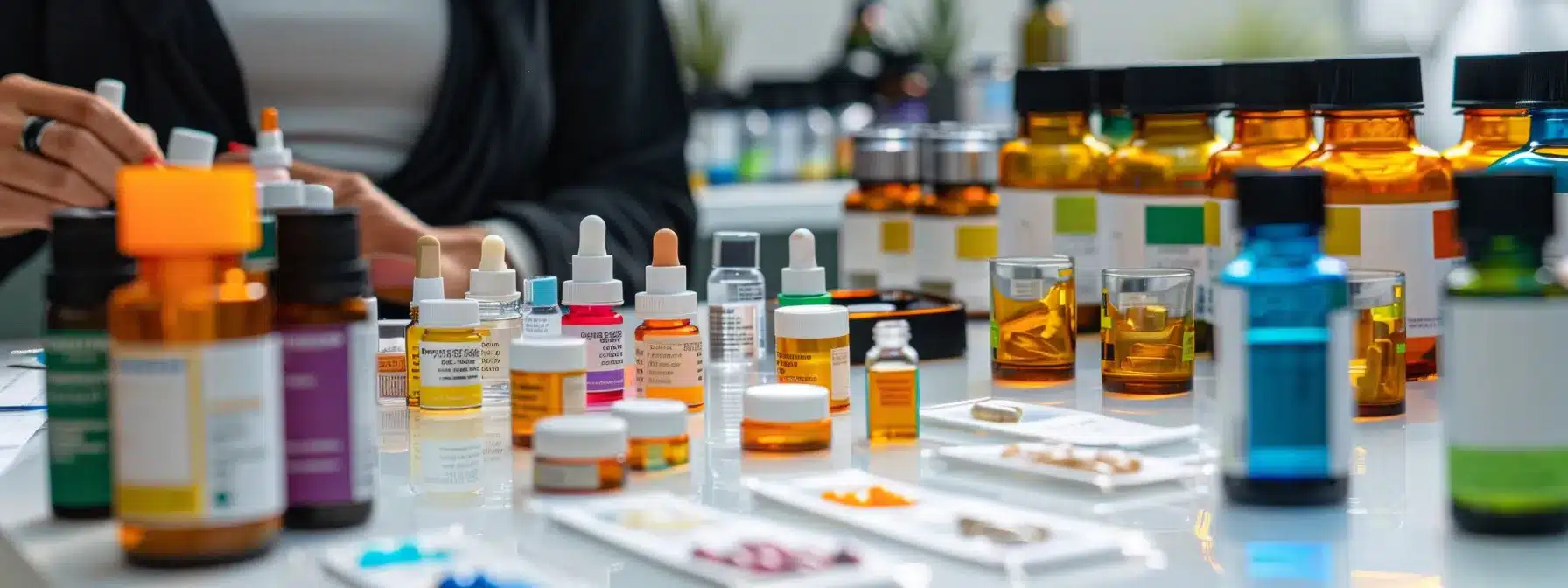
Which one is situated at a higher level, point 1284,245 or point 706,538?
point 1284,245

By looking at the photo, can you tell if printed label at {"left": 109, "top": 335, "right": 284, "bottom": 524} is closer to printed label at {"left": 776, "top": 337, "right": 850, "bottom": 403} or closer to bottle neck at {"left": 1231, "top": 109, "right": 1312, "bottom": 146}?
printed label at {"left": 776, "top": 337, "right": 850, "bottom": 403}

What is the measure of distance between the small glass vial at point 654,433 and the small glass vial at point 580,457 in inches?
1.6

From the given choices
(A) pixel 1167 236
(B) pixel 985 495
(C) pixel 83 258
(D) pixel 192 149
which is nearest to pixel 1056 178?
(A) pixel 1167 236

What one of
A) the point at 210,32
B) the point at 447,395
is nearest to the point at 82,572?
the point at 447,395

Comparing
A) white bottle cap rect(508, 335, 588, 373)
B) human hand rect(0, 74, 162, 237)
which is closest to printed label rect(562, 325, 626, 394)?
white bottle cap rect(508, 335, 588, 373)

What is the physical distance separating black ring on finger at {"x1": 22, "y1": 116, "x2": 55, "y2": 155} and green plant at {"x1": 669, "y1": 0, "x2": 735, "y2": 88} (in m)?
1.98

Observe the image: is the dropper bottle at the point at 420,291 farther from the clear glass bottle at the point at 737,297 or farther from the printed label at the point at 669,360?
the clear glass bottle at the point at 737,297

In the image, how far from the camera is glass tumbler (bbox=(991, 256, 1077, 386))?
115cm

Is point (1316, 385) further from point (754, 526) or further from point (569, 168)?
point (569, 168)

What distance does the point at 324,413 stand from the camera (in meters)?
0.73


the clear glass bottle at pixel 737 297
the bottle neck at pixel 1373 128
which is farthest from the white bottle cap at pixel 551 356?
the bottle neck at pixel 1373 128

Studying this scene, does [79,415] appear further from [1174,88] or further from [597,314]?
[1174,88]

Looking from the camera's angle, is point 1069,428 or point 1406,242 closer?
point 1069,428

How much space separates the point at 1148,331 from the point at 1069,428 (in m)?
0.18
